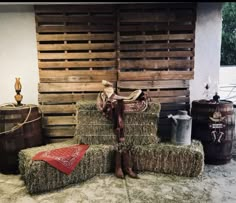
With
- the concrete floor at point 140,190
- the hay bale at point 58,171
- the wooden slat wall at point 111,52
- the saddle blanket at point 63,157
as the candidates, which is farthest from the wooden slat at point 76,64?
the concrete floor at point 140,190

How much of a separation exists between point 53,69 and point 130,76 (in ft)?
3.47

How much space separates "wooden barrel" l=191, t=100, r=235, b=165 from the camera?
11.0ft

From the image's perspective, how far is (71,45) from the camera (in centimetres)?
355

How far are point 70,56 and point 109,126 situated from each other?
112 centimetres

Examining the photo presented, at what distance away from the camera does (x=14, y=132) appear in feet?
10.4

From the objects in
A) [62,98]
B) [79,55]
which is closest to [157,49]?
[79,55]

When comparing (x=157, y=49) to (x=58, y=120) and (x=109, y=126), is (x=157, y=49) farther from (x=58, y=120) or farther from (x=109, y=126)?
(x=58, y=120)

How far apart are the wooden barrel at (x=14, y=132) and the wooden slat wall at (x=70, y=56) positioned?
398mm

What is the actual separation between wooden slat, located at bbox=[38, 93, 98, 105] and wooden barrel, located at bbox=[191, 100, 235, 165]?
4.75 feet

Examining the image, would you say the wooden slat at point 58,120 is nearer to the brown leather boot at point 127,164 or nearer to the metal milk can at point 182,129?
the brown leather boot at point 127,164

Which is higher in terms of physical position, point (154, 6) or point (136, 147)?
point (154, 6)

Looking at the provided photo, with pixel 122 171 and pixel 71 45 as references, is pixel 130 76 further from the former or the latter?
pixel 122 171

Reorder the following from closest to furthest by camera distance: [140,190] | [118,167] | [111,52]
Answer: [140,190], [118,167], [111,52]

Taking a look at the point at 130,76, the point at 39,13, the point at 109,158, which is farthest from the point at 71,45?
the point at 109,158
